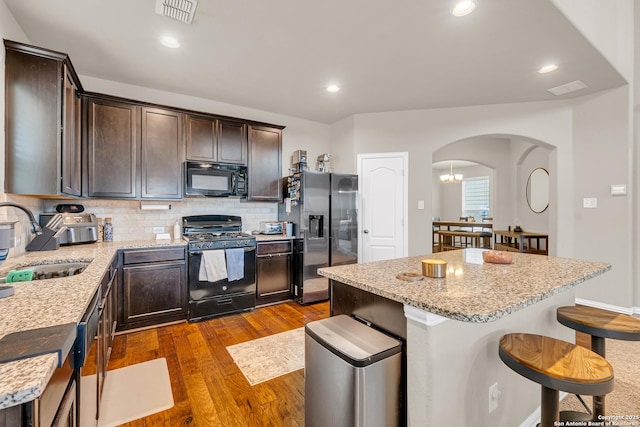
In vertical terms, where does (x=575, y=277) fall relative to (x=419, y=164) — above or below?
below

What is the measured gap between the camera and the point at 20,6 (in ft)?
6.93

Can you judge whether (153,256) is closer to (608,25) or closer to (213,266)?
(213,266)

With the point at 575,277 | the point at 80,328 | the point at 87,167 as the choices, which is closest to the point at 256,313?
the point at 87,167

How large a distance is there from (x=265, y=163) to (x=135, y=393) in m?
2.86

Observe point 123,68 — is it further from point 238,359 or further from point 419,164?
point 419,164

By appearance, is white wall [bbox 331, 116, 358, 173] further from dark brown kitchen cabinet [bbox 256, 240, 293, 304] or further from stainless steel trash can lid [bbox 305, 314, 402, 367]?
stainless steel trash can lid [bbox 305, 314, 402, 367]

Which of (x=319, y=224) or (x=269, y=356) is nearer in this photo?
(x=269, y=356)

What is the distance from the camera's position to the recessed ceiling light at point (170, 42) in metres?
2.49

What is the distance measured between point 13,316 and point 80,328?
0.23m

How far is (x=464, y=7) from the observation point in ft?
6.82

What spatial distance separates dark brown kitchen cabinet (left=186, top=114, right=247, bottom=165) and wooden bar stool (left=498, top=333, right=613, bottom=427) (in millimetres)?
3408

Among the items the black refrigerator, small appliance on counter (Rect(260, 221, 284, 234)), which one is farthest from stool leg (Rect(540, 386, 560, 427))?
small appliance on counter (Rect(260, 221, 284, 234))

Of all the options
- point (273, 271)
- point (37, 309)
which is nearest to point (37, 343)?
point (37, 309)

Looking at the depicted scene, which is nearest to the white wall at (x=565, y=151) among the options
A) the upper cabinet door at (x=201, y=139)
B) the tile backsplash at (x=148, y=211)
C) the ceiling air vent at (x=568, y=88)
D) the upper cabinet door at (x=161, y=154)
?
the ceiling air vent at (x=568, y=88)
